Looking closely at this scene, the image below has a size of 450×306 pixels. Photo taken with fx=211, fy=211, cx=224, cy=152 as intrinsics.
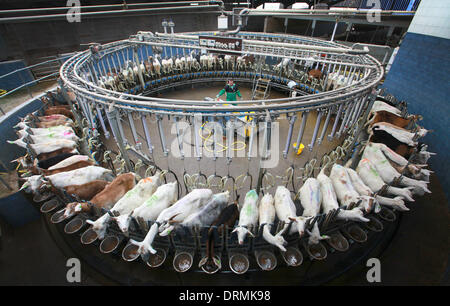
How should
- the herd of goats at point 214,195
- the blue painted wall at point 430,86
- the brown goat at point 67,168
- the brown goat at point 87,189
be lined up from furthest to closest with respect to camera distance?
the blue painted wall at point 430,86, the brown goat at point 67,168, the brown goat at point 87,189, the herd of goats at point 214,195

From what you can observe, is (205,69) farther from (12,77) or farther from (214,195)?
(214,195)

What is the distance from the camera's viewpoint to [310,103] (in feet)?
11.9

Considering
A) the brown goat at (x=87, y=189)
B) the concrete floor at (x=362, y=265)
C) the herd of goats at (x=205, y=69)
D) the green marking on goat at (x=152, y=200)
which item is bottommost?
the concrete floor at (x=362, y=265)

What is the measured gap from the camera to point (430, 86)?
623cm

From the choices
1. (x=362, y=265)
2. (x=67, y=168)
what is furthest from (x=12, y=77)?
(x=362, y=265)

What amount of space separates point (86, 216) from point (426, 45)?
32.6 ft

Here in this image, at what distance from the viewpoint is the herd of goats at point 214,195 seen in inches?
136

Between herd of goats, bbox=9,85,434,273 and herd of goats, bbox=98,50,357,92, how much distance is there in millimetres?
4054

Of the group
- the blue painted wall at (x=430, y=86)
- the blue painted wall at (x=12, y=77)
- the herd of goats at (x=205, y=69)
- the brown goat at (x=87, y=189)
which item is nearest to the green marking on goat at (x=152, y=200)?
the brown goat at (x=87, y=189)

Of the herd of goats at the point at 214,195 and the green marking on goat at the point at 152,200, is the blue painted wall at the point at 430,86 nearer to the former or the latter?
the herd of goats at the point at 214,195

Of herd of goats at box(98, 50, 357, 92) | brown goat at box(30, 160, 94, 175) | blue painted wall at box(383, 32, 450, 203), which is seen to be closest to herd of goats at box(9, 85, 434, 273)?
brown goat at box(30, 160, 94, 175)

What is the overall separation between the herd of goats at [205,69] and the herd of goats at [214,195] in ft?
13.3

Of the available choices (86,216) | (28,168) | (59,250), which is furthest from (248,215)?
(28,168)
